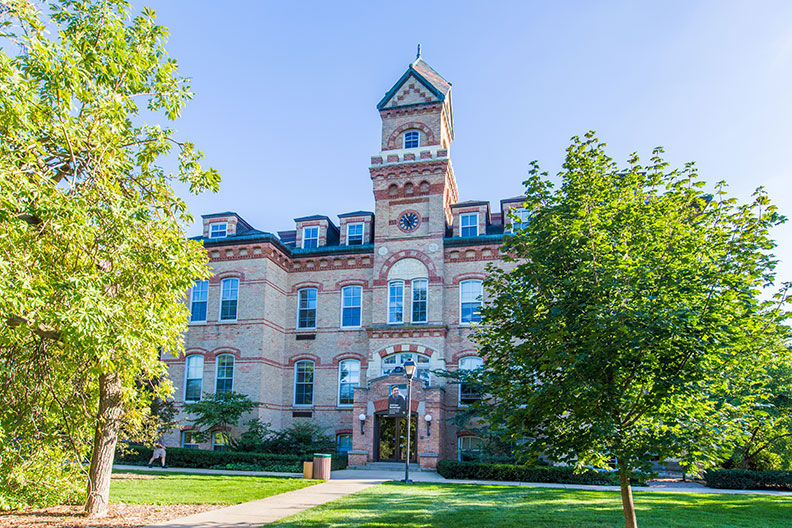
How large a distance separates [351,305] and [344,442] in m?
6.55

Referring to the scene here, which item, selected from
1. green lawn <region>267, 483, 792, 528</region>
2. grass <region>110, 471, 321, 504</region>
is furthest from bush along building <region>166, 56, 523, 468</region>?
green lawn <region>267, 483, 792, 528</region>

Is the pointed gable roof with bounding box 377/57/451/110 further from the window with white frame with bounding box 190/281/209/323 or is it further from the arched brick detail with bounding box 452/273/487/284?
the window with white frame with bounding box 190/281/209/323

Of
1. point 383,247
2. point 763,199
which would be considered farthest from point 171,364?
point 763,199

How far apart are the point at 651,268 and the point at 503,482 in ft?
47.7

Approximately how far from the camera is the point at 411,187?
29.1 meters

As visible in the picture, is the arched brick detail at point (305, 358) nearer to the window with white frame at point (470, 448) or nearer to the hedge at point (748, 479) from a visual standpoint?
the window with white frame at point (470, 448)

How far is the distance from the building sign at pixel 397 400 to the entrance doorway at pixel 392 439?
A: 0.77 meters

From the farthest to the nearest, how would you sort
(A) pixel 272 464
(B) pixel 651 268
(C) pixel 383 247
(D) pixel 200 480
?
1. (C) pixel 383 247
2. (A) pixel 272 464
3. (D) pixel 200 480
4. (B) pixel 651 268

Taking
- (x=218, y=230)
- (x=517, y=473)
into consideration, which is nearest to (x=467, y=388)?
(x=517, y=473)

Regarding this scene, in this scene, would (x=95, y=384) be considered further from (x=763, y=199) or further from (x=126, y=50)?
(x=763, y=199)

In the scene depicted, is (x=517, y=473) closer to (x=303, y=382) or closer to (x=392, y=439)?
(x=392, y=439)

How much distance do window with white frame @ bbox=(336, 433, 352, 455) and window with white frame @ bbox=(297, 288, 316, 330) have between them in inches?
217

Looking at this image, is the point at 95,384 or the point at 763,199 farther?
the point at 95,384

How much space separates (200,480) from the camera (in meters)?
17.8
